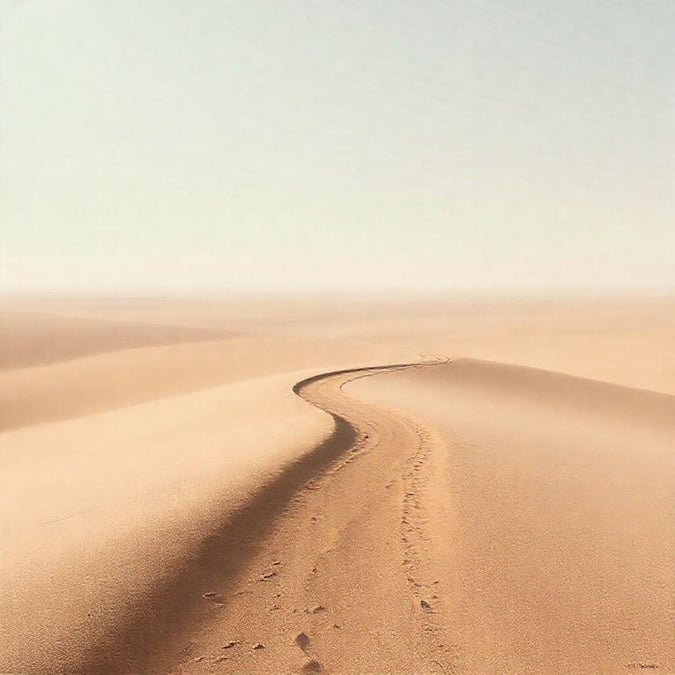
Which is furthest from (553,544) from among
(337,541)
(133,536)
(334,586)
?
(133,536)

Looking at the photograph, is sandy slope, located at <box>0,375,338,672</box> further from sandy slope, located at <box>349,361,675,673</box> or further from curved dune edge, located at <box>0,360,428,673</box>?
sandy slope, located at <box>349,361,675,673</box>

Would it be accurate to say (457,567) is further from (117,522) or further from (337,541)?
(117,522)

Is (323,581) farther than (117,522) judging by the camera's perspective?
No

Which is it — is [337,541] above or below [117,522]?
below

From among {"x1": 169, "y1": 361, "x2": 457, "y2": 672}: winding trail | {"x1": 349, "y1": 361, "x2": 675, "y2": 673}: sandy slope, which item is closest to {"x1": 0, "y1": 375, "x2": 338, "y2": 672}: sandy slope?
{"x1": 169, "y1": 361, "x2": 457, "y2": 672}: winding trail

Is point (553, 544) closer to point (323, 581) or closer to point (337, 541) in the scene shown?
point (337, 541)

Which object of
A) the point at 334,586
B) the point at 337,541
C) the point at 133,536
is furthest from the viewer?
the point at 337,541

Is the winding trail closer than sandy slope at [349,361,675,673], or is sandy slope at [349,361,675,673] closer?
the winding trail

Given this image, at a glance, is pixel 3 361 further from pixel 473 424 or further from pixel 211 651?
pixel 211 651

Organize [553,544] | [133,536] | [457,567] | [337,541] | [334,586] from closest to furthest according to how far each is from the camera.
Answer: [334,586], [457,567], [133,536], [337,541], [553,544]

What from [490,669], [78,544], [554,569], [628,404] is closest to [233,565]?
[78,544]

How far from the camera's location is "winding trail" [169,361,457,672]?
434 cm

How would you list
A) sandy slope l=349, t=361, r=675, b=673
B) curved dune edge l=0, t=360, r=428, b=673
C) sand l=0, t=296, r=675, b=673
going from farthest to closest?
sandy slope l=349, t=361, r=675, b=673
sand l=0, t=296, r=675, b=673
curved dune edge l=0, t=360, r=428, b=673

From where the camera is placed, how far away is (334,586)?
523cm
